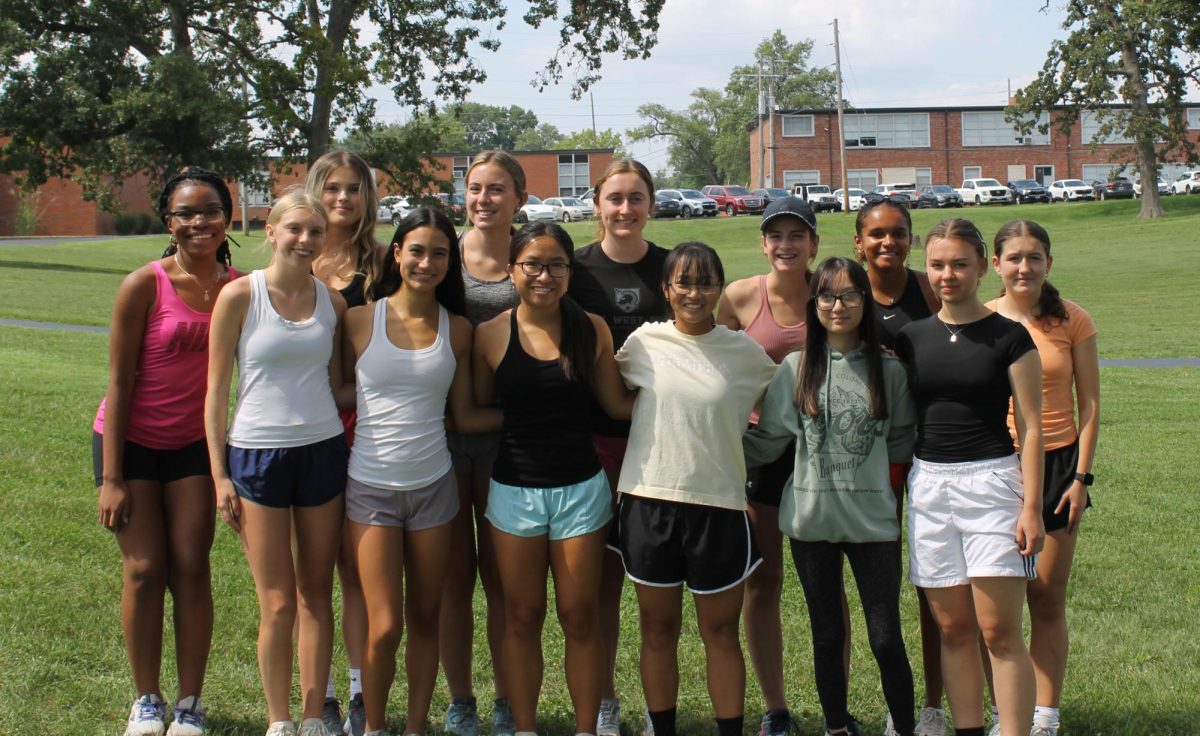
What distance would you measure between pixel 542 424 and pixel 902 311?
148 centimetres

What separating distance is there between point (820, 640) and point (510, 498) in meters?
1.24

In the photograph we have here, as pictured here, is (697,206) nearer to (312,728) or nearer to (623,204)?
(623,204)

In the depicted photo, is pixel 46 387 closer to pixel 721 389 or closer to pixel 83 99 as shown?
pixel 721 389

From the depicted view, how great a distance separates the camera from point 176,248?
13.5 feet

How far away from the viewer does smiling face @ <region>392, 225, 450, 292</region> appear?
12.8ft

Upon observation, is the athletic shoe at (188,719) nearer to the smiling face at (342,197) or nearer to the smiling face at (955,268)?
the smiling face at (342,197)

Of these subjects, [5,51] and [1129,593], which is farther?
[5,51]

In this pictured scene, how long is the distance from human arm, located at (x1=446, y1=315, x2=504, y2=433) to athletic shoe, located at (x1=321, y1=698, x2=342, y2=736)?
117 centimetres

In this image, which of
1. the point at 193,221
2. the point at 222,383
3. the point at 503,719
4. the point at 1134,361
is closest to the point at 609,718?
the point at 503,719

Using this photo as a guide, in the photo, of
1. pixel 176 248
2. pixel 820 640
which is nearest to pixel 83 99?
pixel 176 248

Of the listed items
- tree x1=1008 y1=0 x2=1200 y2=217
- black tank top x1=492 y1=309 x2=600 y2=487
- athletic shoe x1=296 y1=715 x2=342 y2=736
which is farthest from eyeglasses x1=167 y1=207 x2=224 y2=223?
tree x1=1008 y1=0 x2=1200 y2=217

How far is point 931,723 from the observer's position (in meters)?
4.18

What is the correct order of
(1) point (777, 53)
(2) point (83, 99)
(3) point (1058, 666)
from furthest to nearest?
(1) point (777, 53), (2) point (83, 99), (3) point (1058, 666)

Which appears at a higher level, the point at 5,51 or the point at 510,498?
the point at 5,51
